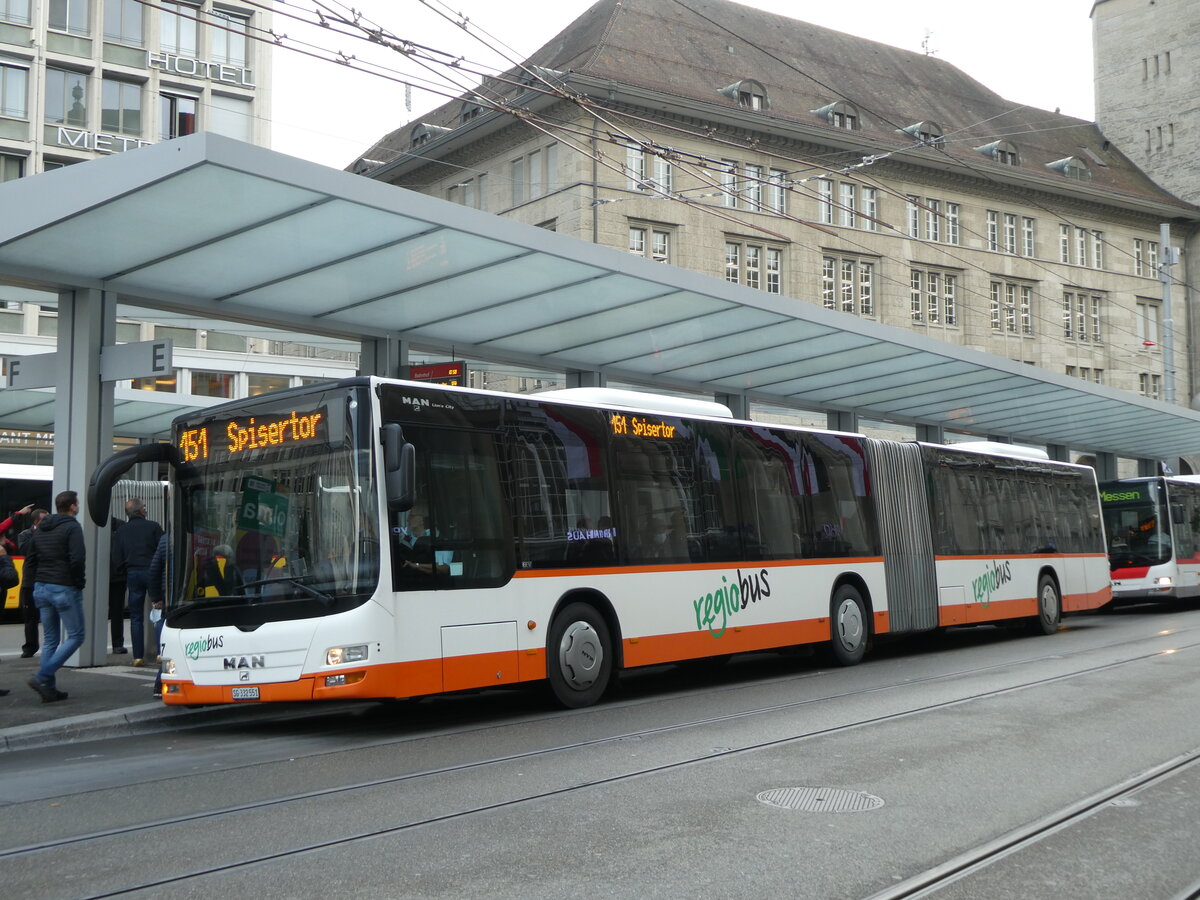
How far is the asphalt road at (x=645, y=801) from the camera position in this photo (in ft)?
17.9

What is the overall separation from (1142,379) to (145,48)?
156 feet

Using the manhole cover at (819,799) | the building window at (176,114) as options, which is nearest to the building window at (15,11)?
the building window at (176,114)

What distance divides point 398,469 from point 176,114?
39584 millimetres

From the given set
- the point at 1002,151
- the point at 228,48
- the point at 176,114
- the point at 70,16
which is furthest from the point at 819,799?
the point at 1002,151

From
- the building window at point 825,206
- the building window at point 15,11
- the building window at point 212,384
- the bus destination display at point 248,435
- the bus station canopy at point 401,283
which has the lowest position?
the bus destination display at point 248,435

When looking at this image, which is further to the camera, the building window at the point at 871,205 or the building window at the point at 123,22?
the building window at the point at 871,205

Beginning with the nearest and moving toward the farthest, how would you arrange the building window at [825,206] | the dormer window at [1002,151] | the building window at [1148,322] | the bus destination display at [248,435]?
the bus destination display at [248,435] < the building window at [825,206] < the dormer window at [1002,151] < the building window at [1148,322]

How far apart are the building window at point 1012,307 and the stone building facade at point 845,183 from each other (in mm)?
99

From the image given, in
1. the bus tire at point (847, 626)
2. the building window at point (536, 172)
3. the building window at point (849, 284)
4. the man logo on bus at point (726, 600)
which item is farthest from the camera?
the building window at point (849, 284)

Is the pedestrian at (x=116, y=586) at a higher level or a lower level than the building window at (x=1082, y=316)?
lower

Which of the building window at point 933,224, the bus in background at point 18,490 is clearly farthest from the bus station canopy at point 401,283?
the building window at point 933,224

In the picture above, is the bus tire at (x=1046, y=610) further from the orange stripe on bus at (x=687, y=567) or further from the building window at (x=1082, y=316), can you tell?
the building window at (x=1082, y=316)

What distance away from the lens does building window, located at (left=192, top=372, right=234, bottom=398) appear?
45.8 meters

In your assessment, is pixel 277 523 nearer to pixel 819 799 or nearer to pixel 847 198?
pixel 819 799
